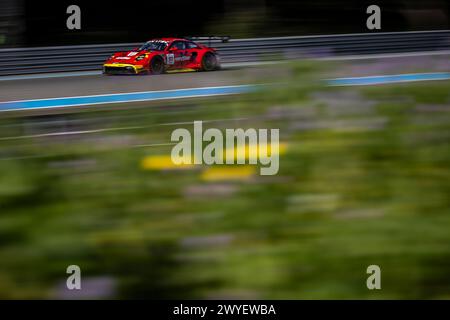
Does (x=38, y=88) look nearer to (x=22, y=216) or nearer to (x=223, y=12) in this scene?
(x=223, y=12)

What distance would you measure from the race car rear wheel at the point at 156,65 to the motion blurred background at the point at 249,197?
347 inches

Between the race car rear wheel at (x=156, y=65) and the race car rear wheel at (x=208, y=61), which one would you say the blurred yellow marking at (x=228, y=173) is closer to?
the race car rear wheel at (x=156, y=65)

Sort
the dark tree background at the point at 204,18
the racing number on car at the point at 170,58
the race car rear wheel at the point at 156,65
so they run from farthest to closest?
the racing number on car at the point at 170,58, the race car rear wheel at the point at 156,65, the dark tree background at the point at 204,18

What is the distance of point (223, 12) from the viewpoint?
3.96m

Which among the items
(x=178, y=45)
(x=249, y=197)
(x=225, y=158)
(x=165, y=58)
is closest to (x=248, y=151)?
(x=225, y=158)

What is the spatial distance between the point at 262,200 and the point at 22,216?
3.05 feet

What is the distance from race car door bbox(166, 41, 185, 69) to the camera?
1315 cm

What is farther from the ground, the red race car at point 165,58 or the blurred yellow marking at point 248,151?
the red race car at point 165,58

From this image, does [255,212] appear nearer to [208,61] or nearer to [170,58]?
[170,58]

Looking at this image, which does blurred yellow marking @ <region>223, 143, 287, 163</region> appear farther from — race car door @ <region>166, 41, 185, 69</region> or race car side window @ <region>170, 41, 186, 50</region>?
race car side window @ <region>170, 41, 186, 50</region>

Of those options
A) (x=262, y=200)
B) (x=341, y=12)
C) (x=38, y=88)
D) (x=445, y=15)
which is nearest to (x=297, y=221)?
(x=262, y=200)

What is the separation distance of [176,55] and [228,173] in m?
10.5

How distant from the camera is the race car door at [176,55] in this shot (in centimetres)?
1315

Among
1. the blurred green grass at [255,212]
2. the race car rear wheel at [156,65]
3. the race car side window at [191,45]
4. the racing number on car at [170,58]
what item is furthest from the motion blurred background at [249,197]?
the race car side window at [191,45]
